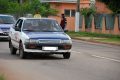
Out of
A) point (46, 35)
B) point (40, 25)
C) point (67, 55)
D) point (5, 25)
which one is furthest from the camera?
point (5, 25)

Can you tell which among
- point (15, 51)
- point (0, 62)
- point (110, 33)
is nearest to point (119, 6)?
point (110, 33)

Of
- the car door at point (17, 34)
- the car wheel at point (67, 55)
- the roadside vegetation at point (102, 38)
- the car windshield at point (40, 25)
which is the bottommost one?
the roadside vegetation at point (102, 38)

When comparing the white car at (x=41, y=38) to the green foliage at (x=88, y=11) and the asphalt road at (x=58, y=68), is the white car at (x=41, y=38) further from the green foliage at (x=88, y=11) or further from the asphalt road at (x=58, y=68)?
the green foliage at (x=88, y=11)

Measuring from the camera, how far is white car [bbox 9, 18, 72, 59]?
18.4m

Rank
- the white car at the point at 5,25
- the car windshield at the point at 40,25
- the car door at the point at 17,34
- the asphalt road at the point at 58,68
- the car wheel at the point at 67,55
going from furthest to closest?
1. the white car at the point at 5,25
2. the car door at the point at 17,34
3. the car windshield at the point at 40,25
4. the car wheel at the point at 67,55
5. the asphalt road at the point at 58,68

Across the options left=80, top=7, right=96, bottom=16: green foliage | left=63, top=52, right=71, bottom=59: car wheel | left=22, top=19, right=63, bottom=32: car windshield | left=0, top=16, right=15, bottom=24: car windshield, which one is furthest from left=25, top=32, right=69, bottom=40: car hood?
left=80, top=7, right=96, bottom=16: green foliage

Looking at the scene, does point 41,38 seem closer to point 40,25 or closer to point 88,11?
point 40,25

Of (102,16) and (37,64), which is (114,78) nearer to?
(37,64)

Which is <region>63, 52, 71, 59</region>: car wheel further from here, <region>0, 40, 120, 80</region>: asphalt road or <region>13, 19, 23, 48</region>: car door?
<region>13, 19, 23, 48</region>: car door

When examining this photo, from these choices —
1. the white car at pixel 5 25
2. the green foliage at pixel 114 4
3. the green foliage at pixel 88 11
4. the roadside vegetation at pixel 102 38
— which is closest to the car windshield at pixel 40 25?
the white car at pixel 5 25

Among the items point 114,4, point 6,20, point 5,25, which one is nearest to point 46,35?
point 5,25

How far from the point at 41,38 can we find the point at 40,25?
1.33m

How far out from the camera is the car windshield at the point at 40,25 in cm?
1948

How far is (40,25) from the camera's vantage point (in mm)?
19641
